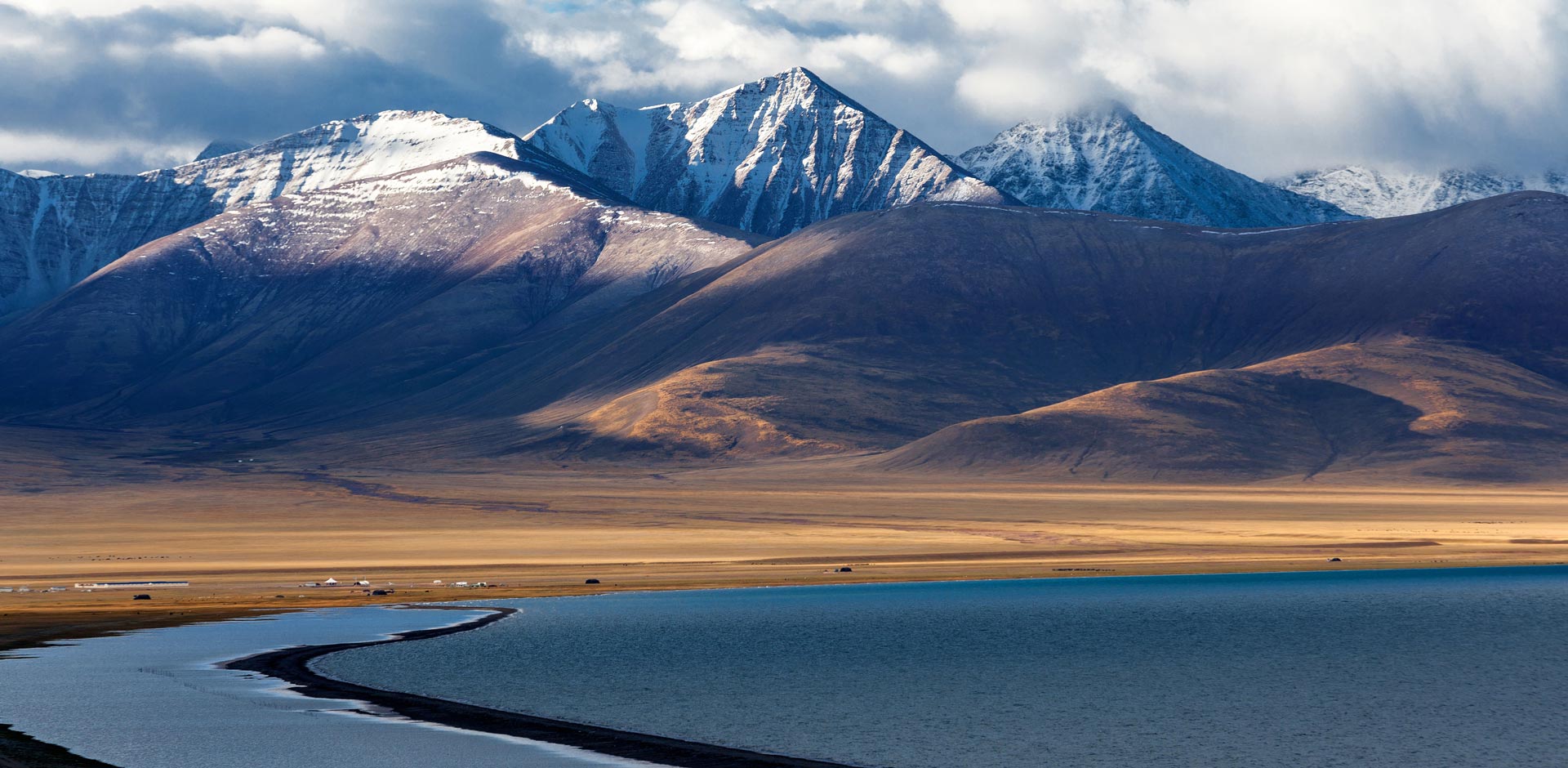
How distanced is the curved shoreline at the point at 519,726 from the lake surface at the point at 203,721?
33.3 inches

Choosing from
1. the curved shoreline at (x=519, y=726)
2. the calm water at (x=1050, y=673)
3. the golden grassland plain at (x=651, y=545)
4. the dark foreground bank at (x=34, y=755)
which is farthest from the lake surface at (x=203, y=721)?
the golden grassland plain at (x=651, y=545)

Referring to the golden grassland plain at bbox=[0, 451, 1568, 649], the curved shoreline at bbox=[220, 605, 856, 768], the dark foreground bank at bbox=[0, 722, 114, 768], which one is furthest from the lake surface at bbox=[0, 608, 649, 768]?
the golden grassland plain at bbox=[0, 451, 1568, 649]

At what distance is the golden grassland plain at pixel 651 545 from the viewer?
10025 cm

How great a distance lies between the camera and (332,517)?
181 meters

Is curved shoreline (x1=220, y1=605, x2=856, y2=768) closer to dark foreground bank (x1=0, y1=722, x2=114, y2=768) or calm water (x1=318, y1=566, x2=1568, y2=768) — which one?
calm water (x1=318, y1=566, x2=1568, y2=768)

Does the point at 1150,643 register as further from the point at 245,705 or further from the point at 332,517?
the point at 332,517


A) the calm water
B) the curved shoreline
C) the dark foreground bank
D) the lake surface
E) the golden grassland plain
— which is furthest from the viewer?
the golden grassland plain

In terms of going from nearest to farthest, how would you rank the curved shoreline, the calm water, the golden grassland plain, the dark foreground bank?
the dark foreground bank < the curved shoreline < the calm water < the golden grassland plain

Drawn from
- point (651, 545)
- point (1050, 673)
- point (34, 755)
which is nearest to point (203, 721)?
point (34, 755)

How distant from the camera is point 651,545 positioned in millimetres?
144000

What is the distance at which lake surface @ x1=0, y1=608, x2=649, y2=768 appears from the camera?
3997cm

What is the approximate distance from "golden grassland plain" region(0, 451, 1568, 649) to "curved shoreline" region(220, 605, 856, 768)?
1574cm

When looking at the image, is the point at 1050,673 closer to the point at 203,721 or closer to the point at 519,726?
the point at 519,726

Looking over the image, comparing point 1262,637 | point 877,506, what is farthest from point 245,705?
point 877,506
